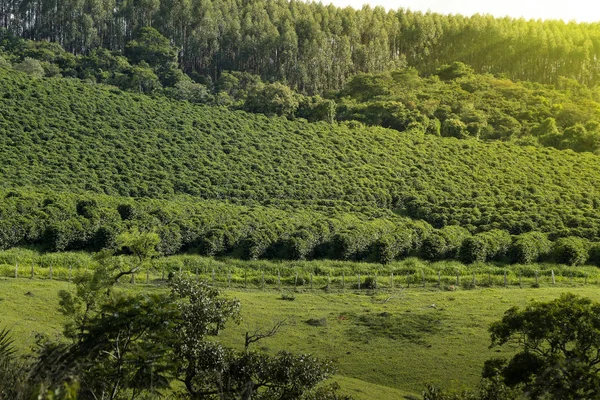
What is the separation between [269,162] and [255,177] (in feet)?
14.6

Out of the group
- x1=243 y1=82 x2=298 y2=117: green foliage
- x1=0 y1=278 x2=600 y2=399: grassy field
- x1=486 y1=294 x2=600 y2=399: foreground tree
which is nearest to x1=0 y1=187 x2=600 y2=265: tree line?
x1=0 y1=278 x2=600 y2=399: grassy field

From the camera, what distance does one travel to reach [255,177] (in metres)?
65.8

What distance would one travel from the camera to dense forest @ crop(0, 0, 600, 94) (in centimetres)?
10788

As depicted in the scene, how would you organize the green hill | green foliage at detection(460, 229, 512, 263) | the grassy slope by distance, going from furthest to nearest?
1. the grassy slope
2. green foliage at detection(460, 229, 512, 263)
3. the green hill

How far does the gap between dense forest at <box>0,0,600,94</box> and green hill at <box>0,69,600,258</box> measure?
2957 centimetres

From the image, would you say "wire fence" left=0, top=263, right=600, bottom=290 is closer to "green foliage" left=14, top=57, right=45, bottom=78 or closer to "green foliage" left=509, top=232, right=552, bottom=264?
"green foliage" left=509, top=232, right=552, bottom=264

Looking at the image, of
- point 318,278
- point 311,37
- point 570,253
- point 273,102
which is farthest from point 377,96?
point 318,278

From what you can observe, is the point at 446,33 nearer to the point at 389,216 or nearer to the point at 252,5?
the point at 252,5

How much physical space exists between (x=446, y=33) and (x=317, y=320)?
107221mm

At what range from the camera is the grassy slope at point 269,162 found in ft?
196

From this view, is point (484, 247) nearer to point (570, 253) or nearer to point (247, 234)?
point (570, 253)

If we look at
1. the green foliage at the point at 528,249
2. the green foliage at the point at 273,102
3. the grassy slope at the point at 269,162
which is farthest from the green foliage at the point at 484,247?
the green foliage at the point at 273,102

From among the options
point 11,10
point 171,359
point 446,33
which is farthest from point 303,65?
point 171,359

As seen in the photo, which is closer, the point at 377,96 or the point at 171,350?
the point at 171,350
